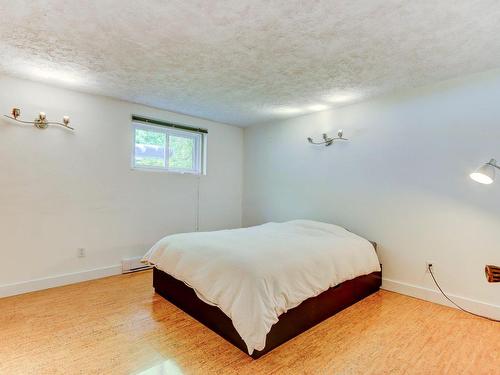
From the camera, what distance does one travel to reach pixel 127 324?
2.30 metres

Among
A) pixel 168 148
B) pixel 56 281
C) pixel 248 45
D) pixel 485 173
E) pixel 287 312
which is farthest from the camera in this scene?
pixel 168 148

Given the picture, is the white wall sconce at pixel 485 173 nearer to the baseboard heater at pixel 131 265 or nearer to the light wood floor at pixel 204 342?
the light wood floor at pixel 204 342

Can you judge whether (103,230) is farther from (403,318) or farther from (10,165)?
(403,318)

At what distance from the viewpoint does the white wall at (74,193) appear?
2.89m

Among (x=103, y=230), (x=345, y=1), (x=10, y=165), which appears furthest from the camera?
(x=103, y=230)

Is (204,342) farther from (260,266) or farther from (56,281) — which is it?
(56,281)

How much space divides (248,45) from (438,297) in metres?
3.10

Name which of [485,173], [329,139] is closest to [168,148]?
[329,139]

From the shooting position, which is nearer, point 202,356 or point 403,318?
point 202,356

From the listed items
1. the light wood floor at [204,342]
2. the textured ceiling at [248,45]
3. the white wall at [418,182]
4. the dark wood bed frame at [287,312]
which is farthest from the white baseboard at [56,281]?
the white wall at [418,182]

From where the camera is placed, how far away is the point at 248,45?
217 centimetres

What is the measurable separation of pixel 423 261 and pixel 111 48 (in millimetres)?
3691

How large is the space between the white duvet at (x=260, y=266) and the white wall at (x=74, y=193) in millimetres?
1035

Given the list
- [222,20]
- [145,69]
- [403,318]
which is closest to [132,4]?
[222,20]
